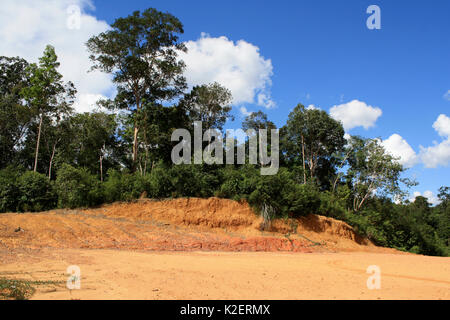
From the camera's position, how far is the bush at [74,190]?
64.1 feet

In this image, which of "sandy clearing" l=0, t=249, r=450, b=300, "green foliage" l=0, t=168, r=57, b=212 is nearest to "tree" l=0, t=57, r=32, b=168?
"green foliage" l=0, t=168, r=57, b=212

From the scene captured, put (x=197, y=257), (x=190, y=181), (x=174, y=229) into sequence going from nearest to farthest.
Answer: (x=197, y=257) < (x=174, y=229) < (x=190, y=181)

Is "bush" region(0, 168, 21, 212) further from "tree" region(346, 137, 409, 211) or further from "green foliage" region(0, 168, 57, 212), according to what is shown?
"tree" region(346, 137, 409, 211)

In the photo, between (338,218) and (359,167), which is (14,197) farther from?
(359,167)

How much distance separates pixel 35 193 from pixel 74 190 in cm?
245

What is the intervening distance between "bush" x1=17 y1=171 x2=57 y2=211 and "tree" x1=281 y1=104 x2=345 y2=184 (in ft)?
80.9

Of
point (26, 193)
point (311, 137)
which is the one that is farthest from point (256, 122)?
point (26, 193)

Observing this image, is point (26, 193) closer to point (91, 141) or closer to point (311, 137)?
point (91, 141)

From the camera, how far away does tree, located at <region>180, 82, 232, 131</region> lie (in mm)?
33406

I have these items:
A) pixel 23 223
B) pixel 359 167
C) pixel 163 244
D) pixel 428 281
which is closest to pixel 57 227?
pixel 23 223

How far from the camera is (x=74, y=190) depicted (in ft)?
64.0

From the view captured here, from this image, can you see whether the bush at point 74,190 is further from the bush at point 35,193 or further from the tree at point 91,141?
the tree at point 91,141

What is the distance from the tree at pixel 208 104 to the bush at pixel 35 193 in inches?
654

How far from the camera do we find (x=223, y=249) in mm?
16672
